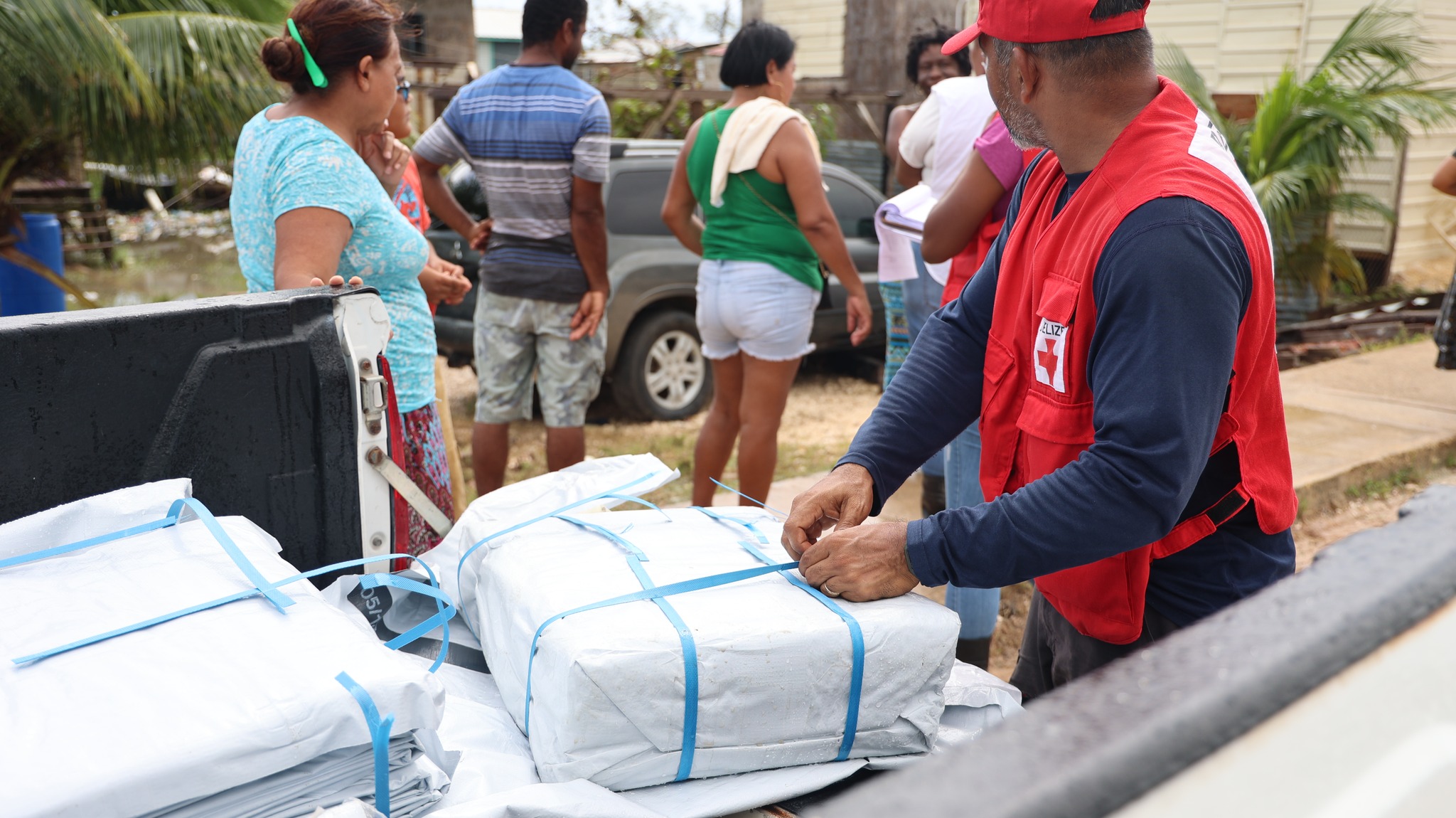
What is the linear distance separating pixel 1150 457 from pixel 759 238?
2877 millimetres

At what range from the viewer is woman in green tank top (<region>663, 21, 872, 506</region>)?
4.05 metres

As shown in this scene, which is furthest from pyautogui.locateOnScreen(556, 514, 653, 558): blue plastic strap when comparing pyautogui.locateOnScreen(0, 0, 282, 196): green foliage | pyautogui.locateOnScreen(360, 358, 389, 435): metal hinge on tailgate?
pyautogui.locateOnScreen(0, 0, 282, 196): green foliage

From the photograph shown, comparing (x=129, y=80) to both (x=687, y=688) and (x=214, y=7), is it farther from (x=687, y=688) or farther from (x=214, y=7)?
(x=687, y=688)

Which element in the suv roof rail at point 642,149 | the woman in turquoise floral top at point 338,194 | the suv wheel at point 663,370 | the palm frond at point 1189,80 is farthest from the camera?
the palm frond at point 1189,80

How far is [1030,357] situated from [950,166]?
6.72ft

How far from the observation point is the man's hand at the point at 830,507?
1785 mm

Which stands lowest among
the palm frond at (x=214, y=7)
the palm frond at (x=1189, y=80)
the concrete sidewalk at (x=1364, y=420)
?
the concrete sidewalk at (x=1364, y=420)

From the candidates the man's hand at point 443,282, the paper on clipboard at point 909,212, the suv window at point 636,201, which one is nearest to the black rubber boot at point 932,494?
the paper on clipboard at point 909,212

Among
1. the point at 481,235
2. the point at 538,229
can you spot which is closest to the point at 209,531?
the point at 538,229

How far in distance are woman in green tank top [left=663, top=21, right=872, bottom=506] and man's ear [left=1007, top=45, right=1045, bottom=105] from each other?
7.79 feet

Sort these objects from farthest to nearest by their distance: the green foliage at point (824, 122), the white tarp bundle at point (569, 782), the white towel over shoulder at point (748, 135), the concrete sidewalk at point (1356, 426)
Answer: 1. the green foliage at point (824, 122)
2. the concrete sidewalk at point (1356, 426)
3. the white towel over shoulder at point (748, 135)
4. the white tarp bundle at point (569, 782)

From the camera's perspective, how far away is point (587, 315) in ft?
14.1

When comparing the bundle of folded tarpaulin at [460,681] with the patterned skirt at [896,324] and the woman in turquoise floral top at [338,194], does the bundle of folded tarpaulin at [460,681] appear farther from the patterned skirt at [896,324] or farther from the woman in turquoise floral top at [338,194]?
the patterned skirt at [896,324]

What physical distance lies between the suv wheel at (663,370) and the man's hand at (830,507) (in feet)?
15.9
